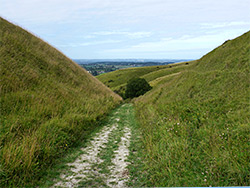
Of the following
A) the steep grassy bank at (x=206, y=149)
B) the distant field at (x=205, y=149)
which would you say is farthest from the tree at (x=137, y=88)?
the steep grassy bank at (x=206, y=149)

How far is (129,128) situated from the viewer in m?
11.8

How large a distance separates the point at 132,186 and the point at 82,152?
3.11 metres

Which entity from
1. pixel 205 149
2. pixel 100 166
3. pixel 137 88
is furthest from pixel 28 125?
pixel 137 88

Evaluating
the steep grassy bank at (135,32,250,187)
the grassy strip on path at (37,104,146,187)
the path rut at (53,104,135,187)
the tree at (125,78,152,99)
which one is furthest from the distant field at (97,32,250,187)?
the tree at (125,78,152,99)

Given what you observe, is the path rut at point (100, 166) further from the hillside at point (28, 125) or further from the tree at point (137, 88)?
the tree at point (137, 88)

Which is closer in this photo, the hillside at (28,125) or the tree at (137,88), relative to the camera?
the hillside at (28,125)

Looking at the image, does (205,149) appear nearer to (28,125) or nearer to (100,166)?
(100,166)

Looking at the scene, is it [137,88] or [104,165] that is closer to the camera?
[104,165]

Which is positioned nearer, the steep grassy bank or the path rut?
the steep grassy bank

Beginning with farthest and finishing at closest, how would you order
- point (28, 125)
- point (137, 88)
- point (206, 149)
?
1. point (137, 88)
2. point (28, 125)
3. point (206, 149)

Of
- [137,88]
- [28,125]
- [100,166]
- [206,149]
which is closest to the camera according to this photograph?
[206,149]

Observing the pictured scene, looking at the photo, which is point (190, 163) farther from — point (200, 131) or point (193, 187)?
point (200, 131)

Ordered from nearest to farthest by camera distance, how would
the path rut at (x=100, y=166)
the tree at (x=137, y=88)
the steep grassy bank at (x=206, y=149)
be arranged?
the steep grassy bank at (x=206, y=149), the path rut at (x=100, y=166), the tree at (x=137, y=88)

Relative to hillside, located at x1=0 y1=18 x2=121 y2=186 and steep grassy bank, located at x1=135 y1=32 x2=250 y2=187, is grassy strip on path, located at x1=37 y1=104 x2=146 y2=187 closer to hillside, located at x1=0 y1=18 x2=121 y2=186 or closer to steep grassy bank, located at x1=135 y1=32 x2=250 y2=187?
steep grassy bank, located at x1=135 y1=32 x2=250 y2=187
